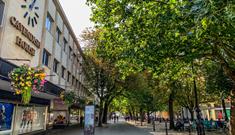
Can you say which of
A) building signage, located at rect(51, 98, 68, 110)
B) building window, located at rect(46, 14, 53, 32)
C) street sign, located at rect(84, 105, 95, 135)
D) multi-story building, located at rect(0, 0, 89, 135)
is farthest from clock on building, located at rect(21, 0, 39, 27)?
building signage, located at rect(51, 98, 68, 110)

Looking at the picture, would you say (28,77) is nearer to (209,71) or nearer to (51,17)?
(51,17)

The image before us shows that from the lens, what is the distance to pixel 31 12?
14.4 meters

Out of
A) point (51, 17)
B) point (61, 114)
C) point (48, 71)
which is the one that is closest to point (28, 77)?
point (48, 71)

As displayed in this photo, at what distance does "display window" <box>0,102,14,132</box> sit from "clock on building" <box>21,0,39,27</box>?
563cm

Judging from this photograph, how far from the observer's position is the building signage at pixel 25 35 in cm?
1196

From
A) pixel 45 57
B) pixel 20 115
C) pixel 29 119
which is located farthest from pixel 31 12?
pixel 29 119

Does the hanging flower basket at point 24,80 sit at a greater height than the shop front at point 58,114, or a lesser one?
greater

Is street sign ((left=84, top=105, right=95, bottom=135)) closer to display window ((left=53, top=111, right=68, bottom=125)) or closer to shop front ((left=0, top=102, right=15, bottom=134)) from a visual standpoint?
shop front ((left=0, top=102, right=15, bottom=134))

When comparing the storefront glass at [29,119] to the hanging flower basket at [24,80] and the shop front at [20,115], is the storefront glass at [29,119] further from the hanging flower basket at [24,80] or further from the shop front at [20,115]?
the hanging flower basket at [24,80]

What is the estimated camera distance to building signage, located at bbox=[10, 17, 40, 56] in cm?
1196

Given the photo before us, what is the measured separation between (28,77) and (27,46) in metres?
6.12

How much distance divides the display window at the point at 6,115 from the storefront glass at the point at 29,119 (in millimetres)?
882

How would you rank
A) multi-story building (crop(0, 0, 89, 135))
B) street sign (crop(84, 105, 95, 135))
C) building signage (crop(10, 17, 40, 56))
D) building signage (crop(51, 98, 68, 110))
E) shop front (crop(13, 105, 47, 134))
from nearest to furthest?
1. multi-story building (crop(0, 0, 89, 135))
2. street sign (crop(84, 105, 95, 135))
3. building signage (crop(10, 17, 40, 56))
4. shop front (crop(13, 105, 47, 134))
5. building signage (crop(51, 98, 68, 110))

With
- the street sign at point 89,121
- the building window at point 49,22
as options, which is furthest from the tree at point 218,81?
the building window at point 49,22
